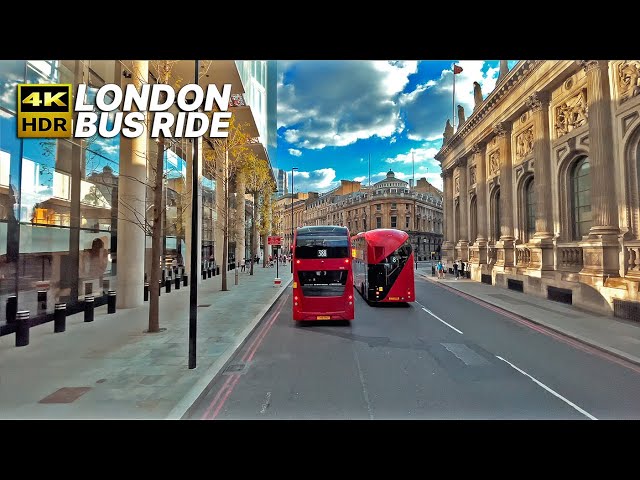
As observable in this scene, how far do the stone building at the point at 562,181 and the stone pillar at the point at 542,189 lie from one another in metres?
0.05

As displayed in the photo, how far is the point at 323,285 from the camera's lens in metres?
11.2

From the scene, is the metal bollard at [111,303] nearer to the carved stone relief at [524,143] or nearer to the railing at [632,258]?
the railing at [632,258]

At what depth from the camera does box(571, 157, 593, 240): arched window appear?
15984 millimetres

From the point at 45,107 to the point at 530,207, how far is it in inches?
949

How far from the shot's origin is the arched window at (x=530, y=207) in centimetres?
2089

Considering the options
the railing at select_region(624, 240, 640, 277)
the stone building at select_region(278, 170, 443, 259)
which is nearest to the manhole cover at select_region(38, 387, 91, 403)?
the railing at select_region(624, 240, 640, 277)

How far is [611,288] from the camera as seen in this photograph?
12.8 m

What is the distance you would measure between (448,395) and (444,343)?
3.65 m

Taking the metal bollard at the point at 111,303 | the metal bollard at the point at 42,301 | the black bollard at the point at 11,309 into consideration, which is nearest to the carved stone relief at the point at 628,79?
the metal bollard at the point at 111,303

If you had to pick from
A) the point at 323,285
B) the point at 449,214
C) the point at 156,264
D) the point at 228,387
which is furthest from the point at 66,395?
the point at 449,214

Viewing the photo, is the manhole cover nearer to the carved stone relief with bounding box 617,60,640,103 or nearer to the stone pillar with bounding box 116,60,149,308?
the stone pillar with bounding box 116,60,149,308

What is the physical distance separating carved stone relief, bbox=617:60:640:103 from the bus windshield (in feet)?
41.2
